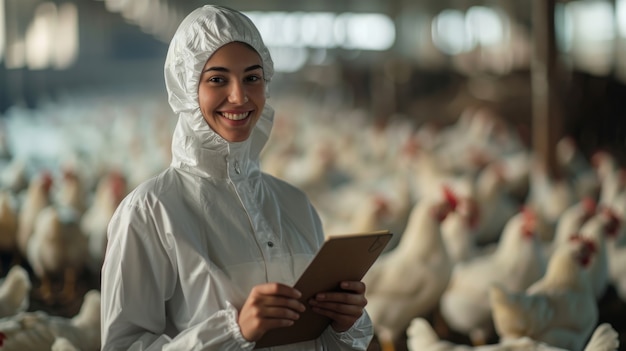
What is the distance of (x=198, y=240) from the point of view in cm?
178

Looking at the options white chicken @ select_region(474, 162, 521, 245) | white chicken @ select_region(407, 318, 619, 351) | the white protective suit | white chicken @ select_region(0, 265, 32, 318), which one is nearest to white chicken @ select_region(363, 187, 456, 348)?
white chicken @ select_region(407, 318, 619, 351)

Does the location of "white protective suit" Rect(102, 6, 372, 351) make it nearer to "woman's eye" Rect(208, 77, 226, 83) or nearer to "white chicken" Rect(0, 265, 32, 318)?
"woman's eye" Rect(208, 77, 226, 83)

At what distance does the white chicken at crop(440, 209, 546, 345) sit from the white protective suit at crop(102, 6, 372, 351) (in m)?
2.33

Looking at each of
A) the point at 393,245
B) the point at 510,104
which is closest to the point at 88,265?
the point at 393,245

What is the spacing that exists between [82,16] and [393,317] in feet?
64.6

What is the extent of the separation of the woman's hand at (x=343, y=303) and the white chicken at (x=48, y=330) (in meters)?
1.43

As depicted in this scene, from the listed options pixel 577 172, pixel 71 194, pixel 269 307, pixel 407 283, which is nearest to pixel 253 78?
pixel 269 307

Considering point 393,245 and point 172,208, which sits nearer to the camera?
point 172,208

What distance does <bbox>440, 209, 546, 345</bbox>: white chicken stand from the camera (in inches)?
164

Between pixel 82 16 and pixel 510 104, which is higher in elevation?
pixel 82 16

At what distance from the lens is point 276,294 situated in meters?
1.63

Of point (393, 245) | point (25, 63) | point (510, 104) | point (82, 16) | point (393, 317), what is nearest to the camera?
point (393, 317)

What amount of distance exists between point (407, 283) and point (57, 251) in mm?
2254

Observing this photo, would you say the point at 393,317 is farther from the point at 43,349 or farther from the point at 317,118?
the point at 317,118
